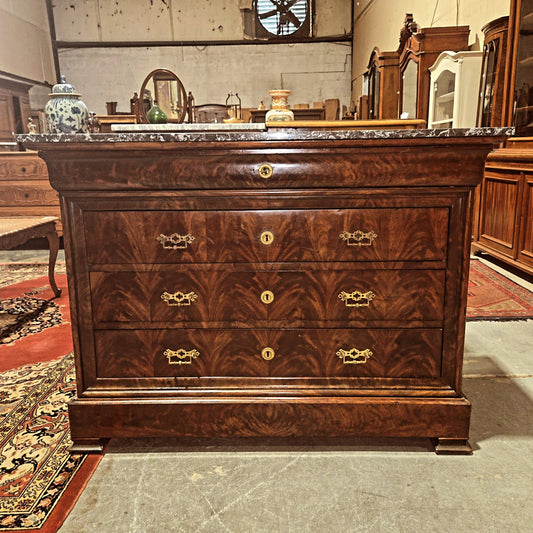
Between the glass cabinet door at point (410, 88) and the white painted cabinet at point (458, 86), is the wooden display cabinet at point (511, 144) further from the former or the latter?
the glass cabinet door at point (410, 88)

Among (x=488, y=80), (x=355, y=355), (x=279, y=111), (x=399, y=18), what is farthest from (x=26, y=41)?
(x=355, y=355)

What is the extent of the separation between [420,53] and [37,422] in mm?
5649

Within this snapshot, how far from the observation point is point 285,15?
10.8m

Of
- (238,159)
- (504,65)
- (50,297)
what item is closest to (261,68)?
(504,65)

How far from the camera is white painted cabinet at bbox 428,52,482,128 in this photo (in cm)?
495

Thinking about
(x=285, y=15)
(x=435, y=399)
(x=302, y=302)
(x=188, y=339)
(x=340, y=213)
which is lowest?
(x=435, y=399)

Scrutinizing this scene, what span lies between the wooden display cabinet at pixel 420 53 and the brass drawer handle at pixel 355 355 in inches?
170

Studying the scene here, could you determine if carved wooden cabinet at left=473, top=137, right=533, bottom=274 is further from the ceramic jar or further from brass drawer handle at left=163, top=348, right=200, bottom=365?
brass drawer handle at left=163, top=348, right=200, bottom=365

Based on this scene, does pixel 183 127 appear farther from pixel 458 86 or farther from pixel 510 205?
pixel 458 86

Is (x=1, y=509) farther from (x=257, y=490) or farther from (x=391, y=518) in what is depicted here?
(x=391, y=518)

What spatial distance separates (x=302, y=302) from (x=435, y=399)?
0.58 m

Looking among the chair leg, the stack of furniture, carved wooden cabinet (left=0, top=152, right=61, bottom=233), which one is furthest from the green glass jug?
the stack of furniture

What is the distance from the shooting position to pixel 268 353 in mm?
1677

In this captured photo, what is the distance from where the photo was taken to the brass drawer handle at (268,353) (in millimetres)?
1675
